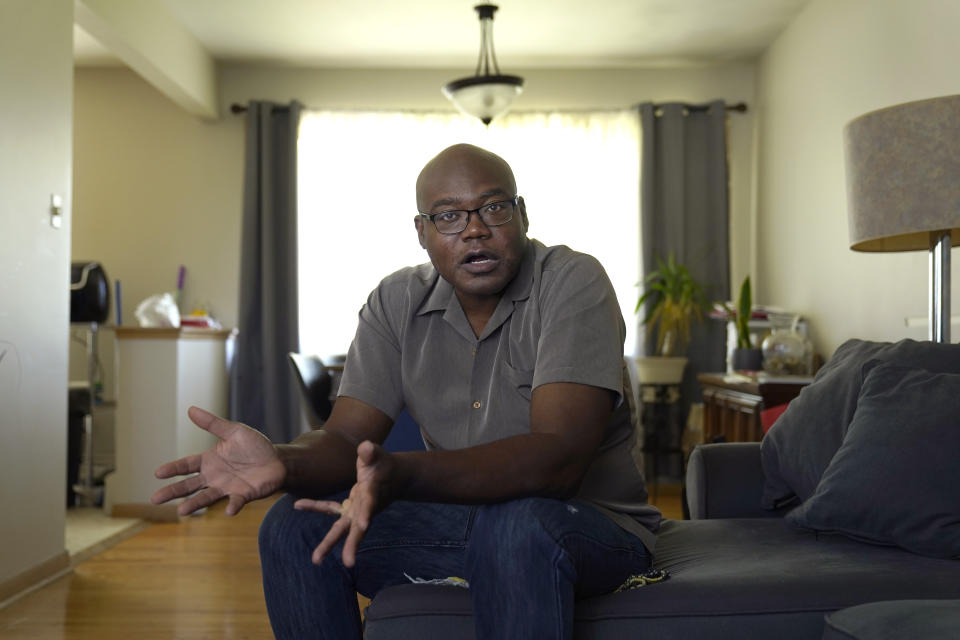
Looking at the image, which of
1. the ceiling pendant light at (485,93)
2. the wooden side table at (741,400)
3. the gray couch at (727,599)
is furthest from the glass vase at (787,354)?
the gray couch at (727,599)

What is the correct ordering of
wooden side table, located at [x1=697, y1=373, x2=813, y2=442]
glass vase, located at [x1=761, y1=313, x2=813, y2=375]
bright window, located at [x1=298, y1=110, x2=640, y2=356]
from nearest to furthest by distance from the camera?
wooden side table, located at [x1=697, y1=373, x2=813, y2=442] → glass vase, located at [x1=761, y1=313, x2=813, y2=375] → bright window, located at [x1=298, y1=110, x2=640, y2=356]

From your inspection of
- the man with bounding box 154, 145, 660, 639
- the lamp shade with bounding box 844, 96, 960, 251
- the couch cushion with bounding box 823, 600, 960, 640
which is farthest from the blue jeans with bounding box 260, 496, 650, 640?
the lamp shade with bounding box 844, 96, 960, 251

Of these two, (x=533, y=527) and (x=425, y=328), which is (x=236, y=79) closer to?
(x=425, y=328)

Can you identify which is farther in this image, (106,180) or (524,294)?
(106,180)

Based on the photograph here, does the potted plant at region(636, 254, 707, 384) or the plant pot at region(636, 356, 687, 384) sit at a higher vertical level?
the potted plant at region(636, 254, 707, 384)

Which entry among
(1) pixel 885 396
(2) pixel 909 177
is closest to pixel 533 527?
(1) pixel 885 396

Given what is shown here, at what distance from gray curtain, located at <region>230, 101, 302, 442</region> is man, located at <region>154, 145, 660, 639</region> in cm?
396

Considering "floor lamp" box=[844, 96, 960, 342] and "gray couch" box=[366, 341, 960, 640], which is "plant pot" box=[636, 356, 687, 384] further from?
"gray couch" box=[366, 341, 960, 640]

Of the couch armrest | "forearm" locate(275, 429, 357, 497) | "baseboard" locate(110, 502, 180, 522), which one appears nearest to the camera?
"forearm" locate(275, 429, 357, 497)

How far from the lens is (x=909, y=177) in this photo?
7.34 ft

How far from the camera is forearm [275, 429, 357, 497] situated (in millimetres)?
1404

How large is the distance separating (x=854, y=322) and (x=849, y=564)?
2.72 m

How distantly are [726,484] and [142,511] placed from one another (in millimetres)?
3399

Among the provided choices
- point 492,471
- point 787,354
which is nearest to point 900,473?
point 492,471
